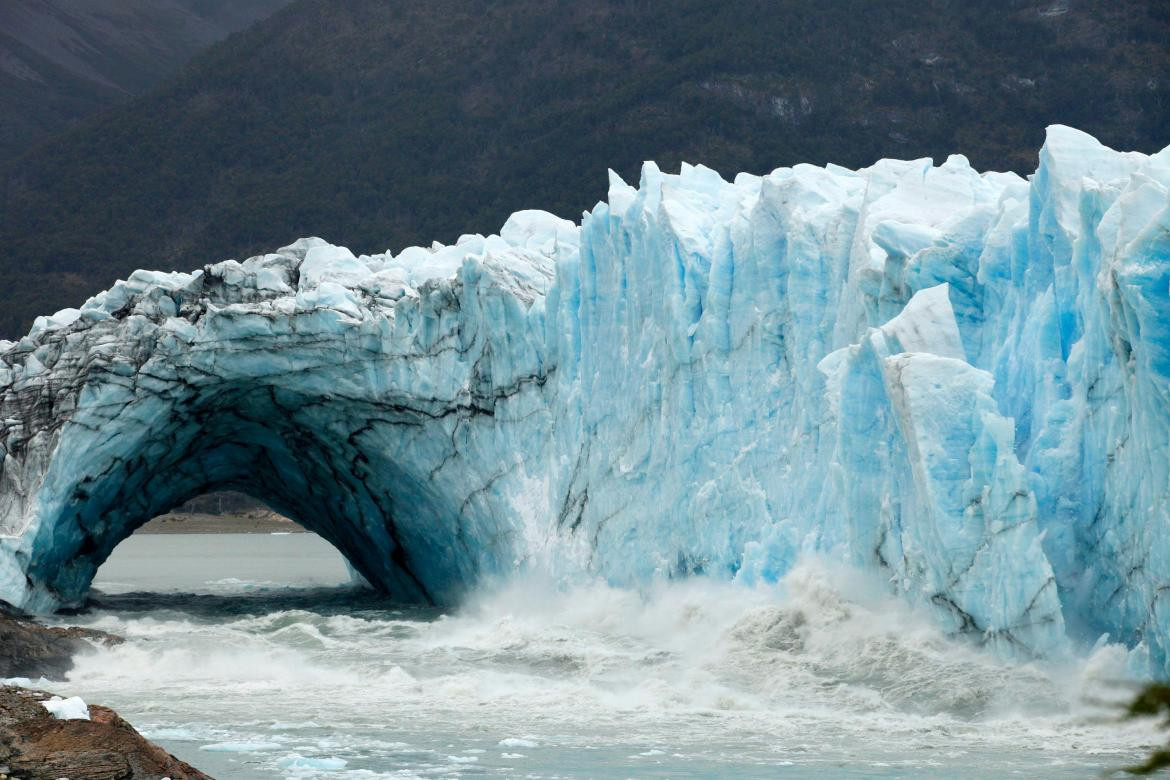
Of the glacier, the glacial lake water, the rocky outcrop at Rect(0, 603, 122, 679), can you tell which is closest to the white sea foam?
the glacial lake water

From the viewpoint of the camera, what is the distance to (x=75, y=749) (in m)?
6.77

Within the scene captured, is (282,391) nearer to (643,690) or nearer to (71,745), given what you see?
(643,690)

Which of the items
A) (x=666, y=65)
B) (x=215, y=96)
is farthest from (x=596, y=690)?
(x=215, y=96)

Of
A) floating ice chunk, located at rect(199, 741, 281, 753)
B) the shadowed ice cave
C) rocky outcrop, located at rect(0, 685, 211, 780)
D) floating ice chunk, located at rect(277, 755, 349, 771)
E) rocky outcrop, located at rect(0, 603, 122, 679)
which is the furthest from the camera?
the shadowed ice cave

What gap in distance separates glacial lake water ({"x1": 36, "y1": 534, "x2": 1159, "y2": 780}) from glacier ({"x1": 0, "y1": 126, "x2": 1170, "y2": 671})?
37 centimetres

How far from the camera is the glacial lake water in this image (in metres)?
9.10

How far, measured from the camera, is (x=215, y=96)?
209 ft

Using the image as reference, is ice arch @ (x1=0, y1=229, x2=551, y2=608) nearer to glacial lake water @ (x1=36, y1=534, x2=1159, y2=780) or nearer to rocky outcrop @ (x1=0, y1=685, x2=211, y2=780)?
glacial lake water @ (x1=36, y1=534, x2=1159, y2=780)

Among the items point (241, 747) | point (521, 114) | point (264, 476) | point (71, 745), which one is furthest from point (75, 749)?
point (521, 114)

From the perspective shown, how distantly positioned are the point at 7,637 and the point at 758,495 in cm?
711

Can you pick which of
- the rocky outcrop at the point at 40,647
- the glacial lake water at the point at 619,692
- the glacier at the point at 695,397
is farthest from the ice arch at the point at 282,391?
the rocky outcrop at the point at 40,647

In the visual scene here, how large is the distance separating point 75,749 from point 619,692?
5796 mm

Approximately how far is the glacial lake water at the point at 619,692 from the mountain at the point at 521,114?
37.3 m

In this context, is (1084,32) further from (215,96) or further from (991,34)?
(215,96)
